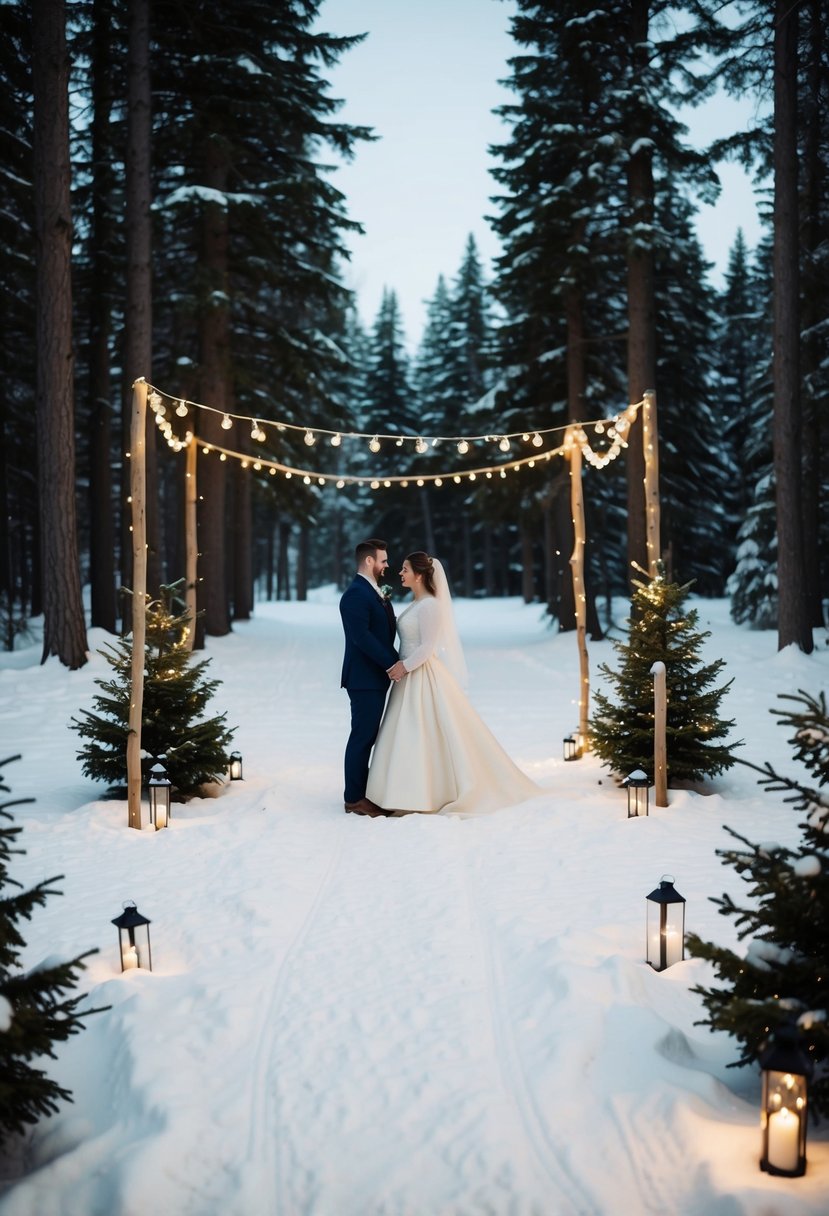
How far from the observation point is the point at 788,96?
14.3m

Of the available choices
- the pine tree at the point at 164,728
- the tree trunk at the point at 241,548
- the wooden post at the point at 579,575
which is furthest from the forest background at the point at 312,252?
the pine tree at the point at 164,728

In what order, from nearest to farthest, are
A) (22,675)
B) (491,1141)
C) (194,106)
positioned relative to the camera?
(491,1141) < (22,675) < (194,106)

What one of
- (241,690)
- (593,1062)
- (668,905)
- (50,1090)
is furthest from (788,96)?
(50,1090)

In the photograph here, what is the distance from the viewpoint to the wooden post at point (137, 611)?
716cm

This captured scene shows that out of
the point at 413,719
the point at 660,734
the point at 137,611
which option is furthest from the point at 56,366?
the point at 660,734

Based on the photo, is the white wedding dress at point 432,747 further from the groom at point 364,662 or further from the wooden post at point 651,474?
the wooden post at point 651,474

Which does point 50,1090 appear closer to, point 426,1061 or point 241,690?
point 426,1061

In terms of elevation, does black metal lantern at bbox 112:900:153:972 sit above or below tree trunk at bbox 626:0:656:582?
below

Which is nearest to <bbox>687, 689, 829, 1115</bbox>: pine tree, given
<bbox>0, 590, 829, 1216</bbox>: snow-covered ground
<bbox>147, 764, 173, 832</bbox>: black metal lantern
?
<bbox>0, 590, 829, 1216</bbox>: snow-covered ground

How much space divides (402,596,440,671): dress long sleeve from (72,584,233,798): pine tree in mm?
1935

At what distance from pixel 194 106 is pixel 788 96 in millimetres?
10860

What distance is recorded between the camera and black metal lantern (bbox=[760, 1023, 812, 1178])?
9.26 feet

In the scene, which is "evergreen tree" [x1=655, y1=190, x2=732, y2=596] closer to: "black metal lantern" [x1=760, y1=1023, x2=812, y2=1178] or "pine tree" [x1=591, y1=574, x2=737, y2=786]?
"pine tree" [x1=591, y1=574, x2=737, y2=786]

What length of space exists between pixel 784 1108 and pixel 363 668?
5624 mm
